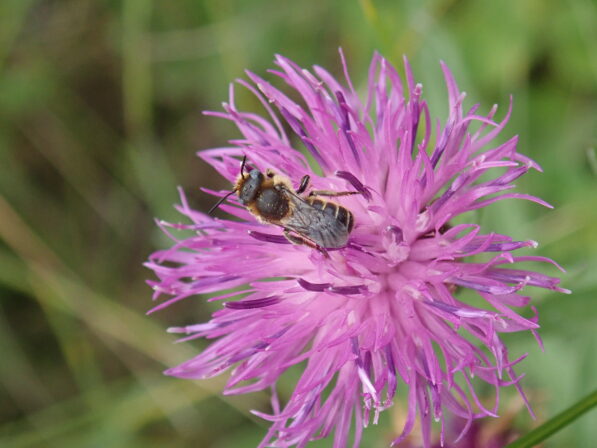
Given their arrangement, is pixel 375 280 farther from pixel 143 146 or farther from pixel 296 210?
pixel 143 146

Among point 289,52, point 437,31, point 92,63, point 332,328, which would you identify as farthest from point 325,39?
point 332,328

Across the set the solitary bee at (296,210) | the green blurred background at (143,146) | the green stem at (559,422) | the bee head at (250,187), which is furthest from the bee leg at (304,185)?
the green blurred background at (143,146)

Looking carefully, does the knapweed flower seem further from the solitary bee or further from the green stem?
the green stem

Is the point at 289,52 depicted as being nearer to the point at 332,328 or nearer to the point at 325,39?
the point at 325,39

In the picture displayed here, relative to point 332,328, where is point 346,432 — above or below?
below

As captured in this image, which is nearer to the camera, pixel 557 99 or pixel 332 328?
pixel 332 328

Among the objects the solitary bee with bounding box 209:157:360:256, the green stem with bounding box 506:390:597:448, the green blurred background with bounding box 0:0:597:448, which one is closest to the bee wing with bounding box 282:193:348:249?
the solitary bee with bounding box 209:157:360:256

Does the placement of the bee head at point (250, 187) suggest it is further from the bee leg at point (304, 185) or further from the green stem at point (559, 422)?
the green stem at point (559, 422)
